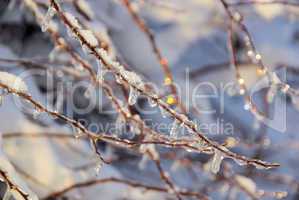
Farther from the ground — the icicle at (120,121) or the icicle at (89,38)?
the icicle at (89,38)

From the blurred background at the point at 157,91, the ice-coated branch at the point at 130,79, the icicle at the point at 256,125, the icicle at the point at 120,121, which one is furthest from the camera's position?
the icicle at the point at 256,125

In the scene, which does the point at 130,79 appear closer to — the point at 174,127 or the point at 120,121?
the point at 174,127

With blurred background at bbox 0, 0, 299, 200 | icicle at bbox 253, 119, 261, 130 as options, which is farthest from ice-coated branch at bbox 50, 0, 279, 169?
icicle at bbox 253, 119, 261, 130

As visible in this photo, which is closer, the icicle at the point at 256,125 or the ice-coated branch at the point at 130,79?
the ice-coated branch at the point at 130,79

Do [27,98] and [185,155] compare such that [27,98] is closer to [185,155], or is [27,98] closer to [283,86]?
[283,86]

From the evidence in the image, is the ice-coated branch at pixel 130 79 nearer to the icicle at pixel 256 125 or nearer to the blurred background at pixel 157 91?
the blurred background at pixel 157 91

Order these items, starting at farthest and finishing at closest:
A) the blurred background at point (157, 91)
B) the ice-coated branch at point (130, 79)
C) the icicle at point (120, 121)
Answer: the blurred background at point (157, 91) → the icicle at point (120, 121) → the ice-coated branch at point (130, 79)

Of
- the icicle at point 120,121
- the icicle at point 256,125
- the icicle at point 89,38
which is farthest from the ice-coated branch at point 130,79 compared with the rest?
the icicle at point 256,125

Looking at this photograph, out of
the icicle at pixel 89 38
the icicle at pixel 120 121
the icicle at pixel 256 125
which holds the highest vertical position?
the icicle at pixel 89 38

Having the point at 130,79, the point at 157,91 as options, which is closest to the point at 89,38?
the point at 130,79

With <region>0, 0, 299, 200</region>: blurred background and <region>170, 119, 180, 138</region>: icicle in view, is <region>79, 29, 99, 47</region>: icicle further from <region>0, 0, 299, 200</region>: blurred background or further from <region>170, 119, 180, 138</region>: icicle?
<region>0, 0, 299, 200</region>: blurred background

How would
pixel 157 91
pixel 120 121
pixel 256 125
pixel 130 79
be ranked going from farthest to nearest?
pixel 256 125 → pixel 157 91 → pixel 120 121 → pixel 130 79

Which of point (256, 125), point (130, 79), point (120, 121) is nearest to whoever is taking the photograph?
point (130, 79)
